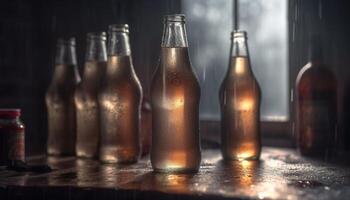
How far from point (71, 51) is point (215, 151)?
17.9 inches

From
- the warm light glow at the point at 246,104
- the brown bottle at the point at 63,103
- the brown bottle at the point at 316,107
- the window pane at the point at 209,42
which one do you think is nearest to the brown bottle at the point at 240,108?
the warm light glow at the point at 246,104

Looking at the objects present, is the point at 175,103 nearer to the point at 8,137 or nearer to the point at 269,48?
the point at 8,137

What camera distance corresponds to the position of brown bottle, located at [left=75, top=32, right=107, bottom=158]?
124cm

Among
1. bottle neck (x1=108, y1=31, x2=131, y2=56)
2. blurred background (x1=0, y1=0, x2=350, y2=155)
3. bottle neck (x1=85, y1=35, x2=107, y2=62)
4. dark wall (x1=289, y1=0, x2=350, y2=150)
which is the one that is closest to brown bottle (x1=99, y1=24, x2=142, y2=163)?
bottle neck (x1=108, y1=31, x2=131, y2=56)

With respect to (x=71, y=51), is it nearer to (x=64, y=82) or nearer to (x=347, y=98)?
(x=64, y=82)

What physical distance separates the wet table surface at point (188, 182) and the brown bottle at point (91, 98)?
0.56 ft

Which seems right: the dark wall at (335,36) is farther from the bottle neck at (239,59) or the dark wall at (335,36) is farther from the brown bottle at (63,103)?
the brown bottle at (63,103)

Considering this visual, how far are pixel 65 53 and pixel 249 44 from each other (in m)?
0.61

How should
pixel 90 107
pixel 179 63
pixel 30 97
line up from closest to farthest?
pixel 179 63 < pixel 90 107 < pixel 30 97

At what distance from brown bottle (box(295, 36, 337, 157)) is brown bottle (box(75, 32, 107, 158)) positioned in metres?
0.49

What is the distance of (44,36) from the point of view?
5.39ft

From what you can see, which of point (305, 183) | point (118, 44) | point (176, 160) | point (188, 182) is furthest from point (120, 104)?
point (305, 183)

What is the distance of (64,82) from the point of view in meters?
1.34

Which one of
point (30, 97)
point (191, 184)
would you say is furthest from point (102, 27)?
point (191, 184)
